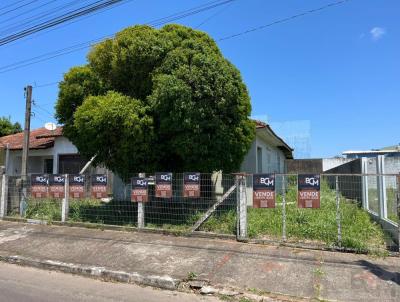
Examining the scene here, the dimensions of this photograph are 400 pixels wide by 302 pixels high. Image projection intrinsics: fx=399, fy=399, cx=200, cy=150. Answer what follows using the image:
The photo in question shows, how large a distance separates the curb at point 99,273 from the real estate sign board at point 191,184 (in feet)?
9.46

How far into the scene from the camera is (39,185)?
12.1 m

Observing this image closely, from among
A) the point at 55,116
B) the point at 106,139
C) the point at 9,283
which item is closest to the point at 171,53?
the point at 106,139

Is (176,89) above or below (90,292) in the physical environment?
above

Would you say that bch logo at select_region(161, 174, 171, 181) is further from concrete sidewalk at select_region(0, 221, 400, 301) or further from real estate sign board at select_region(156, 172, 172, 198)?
concrete sidewalk at select_region(0, 221, 400, 301)

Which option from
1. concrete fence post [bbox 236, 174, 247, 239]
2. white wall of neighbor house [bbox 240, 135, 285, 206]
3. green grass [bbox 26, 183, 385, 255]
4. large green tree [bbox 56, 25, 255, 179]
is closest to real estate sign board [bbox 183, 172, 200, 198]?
green grass [bbox 26, 183, 385, 255]

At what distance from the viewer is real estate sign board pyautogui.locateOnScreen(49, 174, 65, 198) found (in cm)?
1159

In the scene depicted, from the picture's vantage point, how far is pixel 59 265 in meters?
7.88

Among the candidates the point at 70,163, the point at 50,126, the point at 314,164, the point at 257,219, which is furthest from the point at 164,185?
the point at 314,164

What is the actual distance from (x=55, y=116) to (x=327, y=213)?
884 centimetres

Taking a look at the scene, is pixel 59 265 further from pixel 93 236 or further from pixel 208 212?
pixel 208 212

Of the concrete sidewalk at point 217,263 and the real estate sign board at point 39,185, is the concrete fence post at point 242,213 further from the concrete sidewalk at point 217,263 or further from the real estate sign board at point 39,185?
the real estate sign board at point 39,185

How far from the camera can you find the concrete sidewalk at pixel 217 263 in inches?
247

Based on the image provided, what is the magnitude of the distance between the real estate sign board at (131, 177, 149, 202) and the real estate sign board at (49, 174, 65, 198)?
256 cm

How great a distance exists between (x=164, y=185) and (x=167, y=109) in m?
1.92
